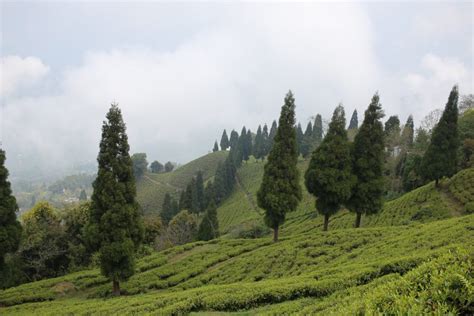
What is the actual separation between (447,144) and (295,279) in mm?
31240

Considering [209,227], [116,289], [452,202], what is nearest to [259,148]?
[209,227]

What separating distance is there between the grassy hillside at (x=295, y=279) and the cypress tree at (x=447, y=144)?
662 inches

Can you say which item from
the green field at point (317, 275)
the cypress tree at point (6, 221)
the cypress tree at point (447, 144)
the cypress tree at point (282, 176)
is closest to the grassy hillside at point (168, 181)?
the green field at point (317, 275)

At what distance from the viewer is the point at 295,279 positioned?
1432 centimetres

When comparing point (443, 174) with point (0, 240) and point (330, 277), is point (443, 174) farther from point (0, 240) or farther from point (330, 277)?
point (0, 240)

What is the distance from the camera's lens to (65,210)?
121 feet

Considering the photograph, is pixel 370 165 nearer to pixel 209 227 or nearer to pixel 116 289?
pixel 116 289

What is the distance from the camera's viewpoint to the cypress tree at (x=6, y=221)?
2048 centimetres

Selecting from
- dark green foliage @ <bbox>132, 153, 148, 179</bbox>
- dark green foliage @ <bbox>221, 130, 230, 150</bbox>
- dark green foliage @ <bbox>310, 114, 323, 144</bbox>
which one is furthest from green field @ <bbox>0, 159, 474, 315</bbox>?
dark green foliage @ <bbox>132, 153, 148, 179</bbox>

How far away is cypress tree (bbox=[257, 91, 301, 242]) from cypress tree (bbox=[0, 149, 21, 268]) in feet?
62.3

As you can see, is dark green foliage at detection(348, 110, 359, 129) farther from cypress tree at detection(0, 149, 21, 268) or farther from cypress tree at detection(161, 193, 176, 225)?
cypress tree at detection(0, 149, 21, 268)

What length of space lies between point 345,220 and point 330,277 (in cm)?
2771

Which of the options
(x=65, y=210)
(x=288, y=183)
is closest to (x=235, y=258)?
(x=288, y=183)

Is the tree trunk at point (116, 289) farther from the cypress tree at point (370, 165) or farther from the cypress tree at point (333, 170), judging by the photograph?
the cypress tree at point (370, 165)
